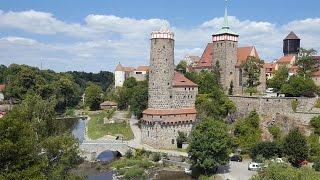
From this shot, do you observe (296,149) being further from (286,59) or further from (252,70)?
(286,59)

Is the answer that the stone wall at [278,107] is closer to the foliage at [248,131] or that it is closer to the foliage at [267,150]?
the foliage at [248,131]

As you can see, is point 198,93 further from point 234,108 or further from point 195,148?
point 195,148

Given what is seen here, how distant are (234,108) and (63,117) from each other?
139 feet

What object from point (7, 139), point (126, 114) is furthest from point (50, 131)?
point (126, 114)

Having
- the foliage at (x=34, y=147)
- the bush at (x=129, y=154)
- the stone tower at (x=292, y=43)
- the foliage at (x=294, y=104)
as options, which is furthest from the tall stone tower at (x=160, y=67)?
the stone tower at (x=292, y=43)

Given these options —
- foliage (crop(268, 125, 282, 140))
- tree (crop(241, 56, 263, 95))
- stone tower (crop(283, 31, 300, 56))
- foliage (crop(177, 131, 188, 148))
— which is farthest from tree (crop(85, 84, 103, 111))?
foliage (crop(268, 125, 282, 140))

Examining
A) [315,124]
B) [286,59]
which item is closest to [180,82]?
[315,124]

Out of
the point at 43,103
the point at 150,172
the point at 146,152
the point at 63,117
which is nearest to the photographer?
the point at 43,103

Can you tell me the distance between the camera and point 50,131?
1299 inches

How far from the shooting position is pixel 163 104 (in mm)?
47312

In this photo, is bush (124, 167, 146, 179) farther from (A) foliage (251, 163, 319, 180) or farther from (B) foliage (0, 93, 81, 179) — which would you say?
(A) foliage (251, 163, 319, 180)

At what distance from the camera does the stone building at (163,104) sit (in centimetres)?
4638

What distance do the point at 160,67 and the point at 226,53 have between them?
1278 centimetres

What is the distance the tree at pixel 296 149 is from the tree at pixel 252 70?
17.4 metres
